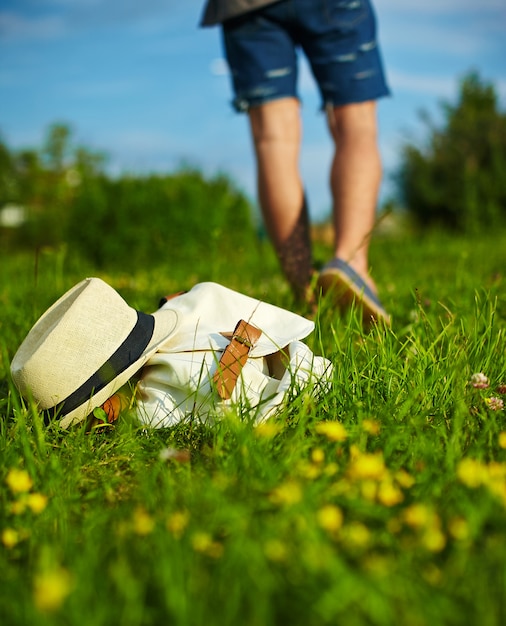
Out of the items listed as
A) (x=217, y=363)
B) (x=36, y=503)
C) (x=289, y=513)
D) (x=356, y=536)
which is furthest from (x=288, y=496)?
(x=217, y=363)

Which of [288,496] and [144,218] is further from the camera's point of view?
[144,218]

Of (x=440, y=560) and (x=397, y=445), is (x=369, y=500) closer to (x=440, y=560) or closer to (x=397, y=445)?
(x=440, y=560)

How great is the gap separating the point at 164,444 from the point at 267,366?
17.1 inches

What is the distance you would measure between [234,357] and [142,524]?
0.75m

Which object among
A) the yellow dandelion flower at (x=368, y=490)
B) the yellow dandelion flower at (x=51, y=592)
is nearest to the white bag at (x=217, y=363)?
the yellow dandelion flower at (x=368, y=490)

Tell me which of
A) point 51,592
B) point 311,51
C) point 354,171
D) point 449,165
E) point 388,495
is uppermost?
point 311,51

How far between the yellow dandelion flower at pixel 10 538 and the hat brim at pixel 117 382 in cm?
55

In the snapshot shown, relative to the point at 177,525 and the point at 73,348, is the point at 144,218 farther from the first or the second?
the point at 177,525

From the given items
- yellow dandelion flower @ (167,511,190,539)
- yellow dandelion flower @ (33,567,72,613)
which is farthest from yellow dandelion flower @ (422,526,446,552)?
yellow dandelion flower @ (33,567,72,613)

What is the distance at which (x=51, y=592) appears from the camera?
92 centimetres

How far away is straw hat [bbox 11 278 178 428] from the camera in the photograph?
6.03ft

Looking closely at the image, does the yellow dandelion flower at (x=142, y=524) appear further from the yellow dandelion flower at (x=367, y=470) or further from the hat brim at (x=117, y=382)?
the hat brim at (x=117, y=382)

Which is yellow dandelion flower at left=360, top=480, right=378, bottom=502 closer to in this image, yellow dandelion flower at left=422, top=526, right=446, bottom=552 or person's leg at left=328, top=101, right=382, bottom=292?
yellow dandelion flower at left=422, top=526, right=446, bottom=552

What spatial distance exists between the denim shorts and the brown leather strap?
1.59 meters
